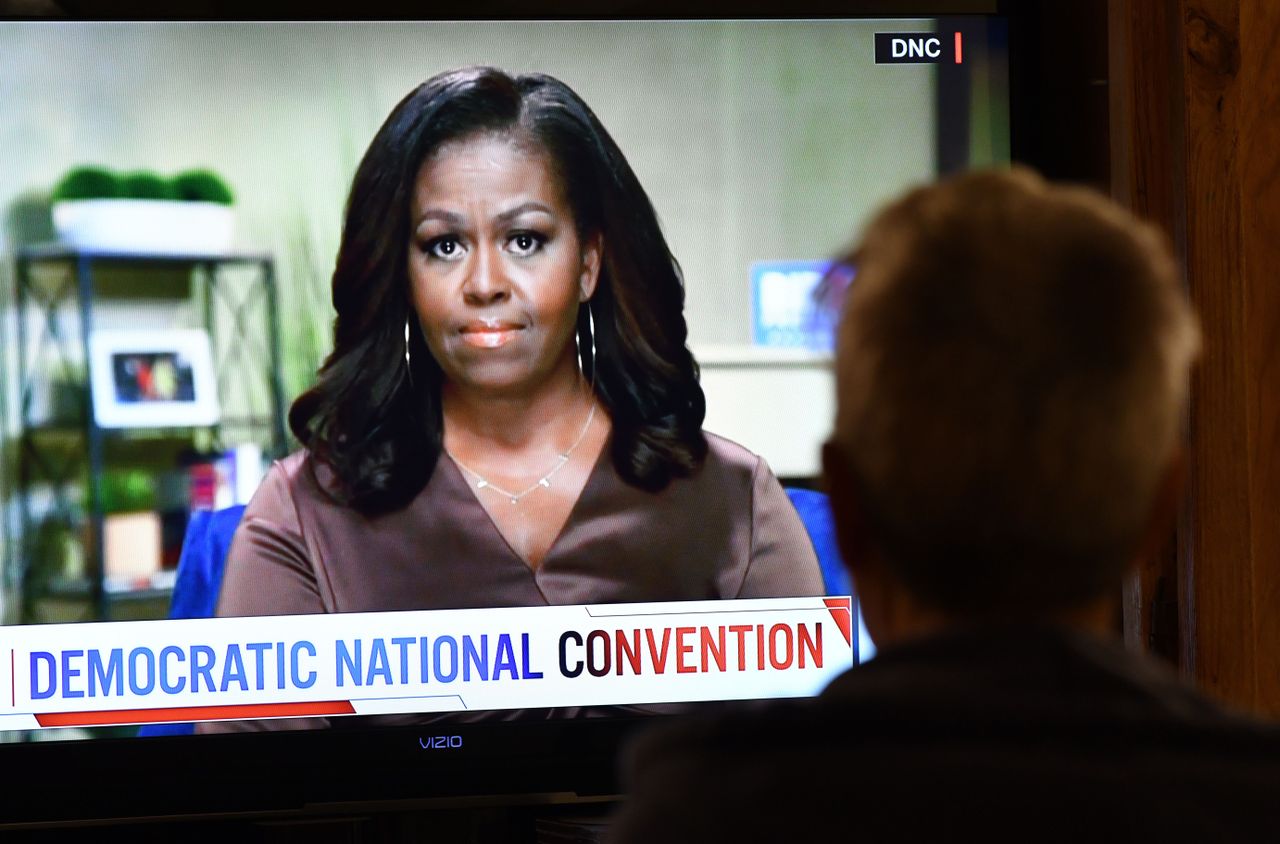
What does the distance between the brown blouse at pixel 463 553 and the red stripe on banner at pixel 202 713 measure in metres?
0.02

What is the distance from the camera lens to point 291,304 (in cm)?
187

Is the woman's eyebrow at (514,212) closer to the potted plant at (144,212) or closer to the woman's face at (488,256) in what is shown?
the woman's face at (488,256)

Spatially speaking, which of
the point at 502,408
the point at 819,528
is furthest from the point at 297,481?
the point at 819,528

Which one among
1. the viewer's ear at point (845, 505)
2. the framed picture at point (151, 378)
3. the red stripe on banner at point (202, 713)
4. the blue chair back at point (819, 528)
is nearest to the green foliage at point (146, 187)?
the framed picture at point (151, 378)

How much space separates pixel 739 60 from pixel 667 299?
36 cm

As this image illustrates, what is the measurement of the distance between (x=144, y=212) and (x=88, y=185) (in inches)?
3.3

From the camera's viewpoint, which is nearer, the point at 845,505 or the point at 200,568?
the point at 845,505

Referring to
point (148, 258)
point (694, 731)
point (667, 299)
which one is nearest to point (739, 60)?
point (667, 299)

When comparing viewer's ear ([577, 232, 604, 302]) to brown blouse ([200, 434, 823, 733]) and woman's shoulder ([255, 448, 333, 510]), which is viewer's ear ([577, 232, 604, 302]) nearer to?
brown blouse ([200, 434, 823, 733])

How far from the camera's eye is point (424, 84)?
6.25ft

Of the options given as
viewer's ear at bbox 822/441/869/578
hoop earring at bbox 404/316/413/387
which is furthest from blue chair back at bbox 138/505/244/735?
viewer's ear at bbox 822/441/869/578

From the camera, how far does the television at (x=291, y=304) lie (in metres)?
1.85

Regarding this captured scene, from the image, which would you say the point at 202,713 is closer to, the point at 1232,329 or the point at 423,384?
the point at 423,384

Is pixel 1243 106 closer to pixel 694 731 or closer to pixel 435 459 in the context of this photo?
pixel 435 459
